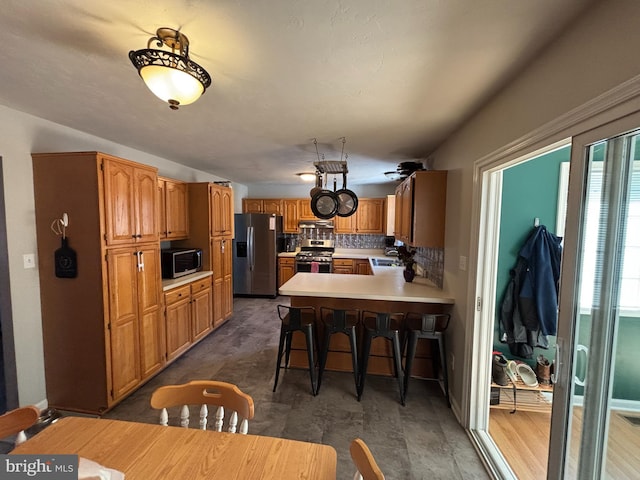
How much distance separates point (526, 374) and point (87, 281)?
12.1ft

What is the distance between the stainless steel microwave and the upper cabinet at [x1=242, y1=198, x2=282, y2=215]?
2.61 meters

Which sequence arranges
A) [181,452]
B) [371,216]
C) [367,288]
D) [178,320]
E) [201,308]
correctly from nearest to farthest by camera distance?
1. [181,452]
2. [367,288]
3. [178,320]
4. [201,308]
5. [371,216]

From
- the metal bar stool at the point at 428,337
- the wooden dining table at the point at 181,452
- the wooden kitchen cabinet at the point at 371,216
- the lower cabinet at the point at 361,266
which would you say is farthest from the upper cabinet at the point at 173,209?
the wooden kitchen cabinet at the point at 371,216

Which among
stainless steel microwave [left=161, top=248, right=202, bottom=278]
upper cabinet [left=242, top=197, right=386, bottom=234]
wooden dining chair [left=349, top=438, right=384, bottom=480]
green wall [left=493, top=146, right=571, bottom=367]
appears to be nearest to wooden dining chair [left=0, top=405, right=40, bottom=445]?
wooden dining chair [left=349, top=438, right=384, bottom=480]

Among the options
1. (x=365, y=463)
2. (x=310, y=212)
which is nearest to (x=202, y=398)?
(x=365, y=463)

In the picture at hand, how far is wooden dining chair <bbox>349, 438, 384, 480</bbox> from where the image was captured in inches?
29.6

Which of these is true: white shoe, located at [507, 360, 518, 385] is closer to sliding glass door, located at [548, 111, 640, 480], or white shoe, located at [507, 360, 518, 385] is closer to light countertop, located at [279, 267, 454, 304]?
light countertop, located at [279, 267, 454, 304]

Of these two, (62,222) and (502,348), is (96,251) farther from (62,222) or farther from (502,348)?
(502,348)

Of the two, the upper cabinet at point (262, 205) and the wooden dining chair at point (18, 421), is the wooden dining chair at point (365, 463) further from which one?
the upper cabinet at point (262, 205)

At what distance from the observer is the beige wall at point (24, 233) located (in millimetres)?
2047

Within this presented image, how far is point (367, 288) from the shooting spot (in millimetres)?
2846

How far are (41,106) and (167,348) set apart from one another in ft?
7.71

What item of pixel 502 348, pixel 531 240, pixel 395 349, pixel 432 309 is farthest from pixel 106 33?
pixel 502 348

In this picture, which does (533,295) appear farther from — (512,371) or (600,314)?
(600,314)
